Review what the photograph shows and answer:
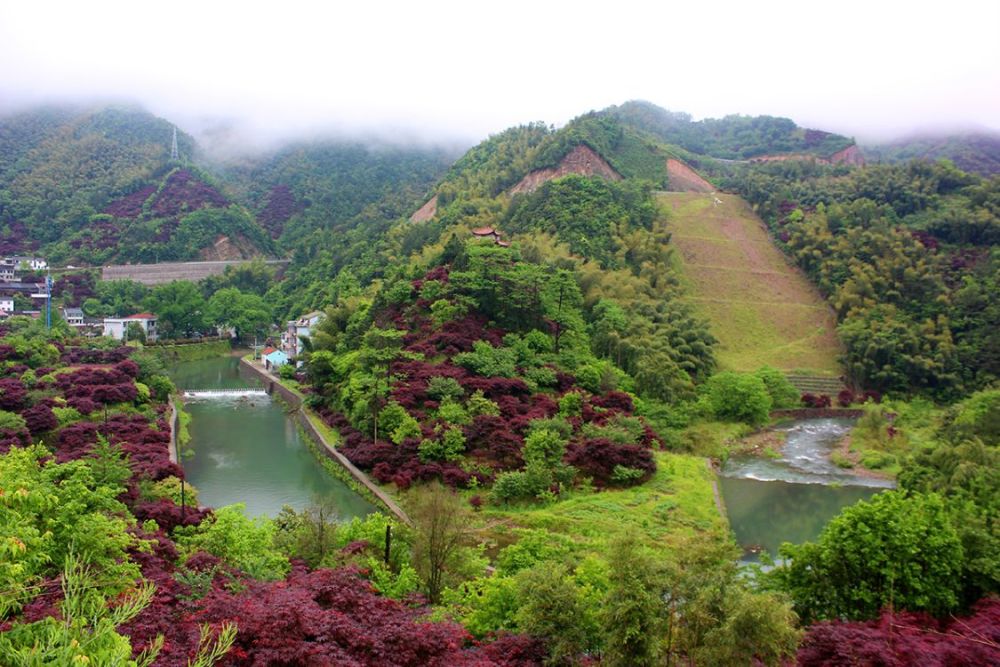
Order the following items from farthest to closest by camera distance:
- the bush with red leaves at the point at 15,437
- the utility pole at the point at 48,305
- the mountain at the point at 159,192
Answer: the mountain at the point at 159,192, the utility pole at the point at 48,305, the bush with red leaves at the point at 15,437

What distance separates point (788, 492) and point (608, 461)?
7.10 meters

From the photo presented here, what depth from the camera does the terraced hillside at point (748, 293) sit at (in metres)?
39.2

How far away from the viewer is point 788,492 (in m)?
23.8

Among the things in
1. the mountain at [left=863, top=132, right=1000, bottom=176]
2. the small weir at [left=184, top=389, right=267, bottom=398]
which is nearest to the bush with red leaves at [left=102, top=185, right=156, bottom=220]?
the small weir at [left=184, top=389, right=267, bottom=398]

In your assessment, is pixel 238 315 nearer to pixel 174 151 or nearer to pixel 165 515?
pixel 165 515

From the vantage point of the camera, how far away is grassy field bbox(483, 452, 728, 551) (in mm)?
17750

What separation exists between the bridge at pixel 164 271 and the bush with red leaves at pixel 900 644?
65.4m

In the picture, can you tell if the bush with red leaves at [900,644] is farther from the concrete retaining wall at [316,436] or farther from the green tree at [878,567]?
the concrete retaining wall at [316,436]

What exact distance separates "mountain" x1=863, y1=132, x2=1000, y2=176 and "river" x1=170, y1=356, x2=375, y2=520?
259 ft

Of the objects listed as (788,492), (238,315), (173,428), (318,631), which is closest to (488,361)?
(788,492)

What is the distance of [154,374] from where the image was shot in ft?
106

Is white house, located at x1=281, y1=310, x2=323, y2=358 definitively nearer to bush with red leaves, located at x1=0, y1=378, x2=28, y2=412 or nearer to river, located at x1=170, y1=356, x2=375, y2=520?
river, located at x1=170, y1=356, x2=375, y2=520

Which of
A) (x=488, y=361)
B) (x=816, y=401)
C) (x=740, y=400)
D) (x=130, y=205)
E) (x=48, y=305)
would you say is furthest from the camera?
(x=130, y=205)

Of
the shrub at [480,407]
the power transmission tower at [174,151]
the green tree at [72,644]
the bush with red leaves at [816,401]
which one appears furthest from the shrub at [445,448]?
the power transmission tower at [174,151]
